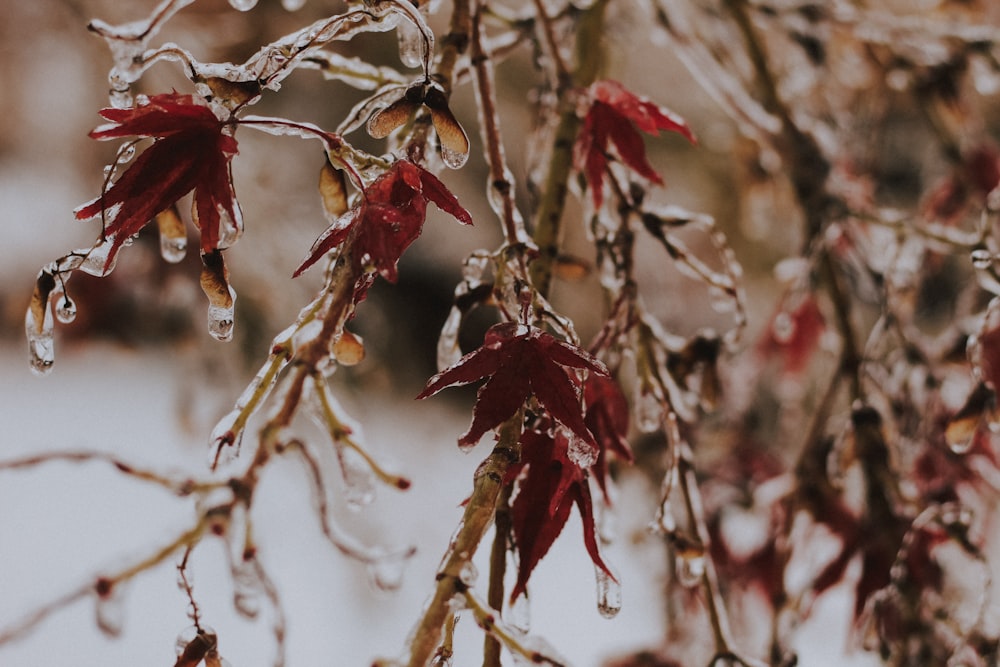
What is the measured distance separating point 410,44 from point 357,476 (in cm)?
29

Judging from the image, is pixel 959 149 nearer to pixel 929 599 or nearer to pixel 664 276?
pixel 929 599

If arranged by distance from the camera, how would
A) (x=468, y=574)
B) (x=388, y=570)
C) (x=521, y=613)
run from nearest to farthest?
(x=468, y=574)
(x=521, y=613)
(x=388, y=570)

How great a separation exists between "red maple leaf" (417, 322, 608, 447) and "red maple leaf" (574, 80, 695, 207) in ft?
0.66

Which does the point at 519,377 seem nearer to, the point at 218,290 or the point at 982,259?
the point at 218,290

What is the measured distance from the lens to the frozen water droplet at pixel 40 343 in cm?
52

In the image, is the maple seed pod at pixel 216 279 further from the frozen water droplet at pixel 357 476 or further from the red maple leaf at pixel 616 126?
the red maple leaf at pixel 616 126

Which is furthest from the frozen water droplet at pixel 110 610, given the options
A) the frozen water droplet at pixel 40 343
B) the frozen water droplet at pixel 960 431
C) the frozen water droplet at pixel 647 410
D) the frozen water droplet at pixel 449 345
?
the frozen water droplet at pixel 960 431

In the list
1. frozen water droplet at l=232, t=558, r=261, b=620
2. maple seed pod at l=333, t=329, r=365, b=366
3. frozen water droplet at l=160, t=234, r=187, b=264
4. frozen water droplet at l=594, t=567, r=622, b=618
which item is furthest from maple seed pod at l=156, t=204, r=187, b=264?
frozen water droplet at l=594, t=567, r=622, b=618

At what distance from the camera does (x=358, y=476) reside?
2.04ft

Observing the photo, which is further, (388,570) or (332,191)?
(388,570)

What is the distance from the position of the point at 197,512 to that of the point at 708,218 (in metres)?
0.43

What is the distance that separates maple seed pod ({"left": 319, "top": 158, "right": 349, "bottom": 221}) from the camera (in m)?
0.54

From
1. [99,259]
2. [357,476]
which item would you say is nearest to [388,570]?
[357,476]

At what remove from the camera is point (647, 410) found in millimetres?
645
